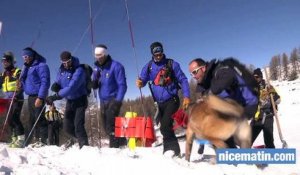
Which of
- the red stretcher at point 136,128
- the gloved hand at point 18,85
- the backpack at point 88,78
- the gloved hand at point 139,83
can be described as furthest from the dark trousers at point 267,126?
the gloved hand at point 18,85

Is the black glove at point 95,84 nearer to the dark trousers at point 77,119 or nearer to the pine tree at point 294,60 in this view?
the dark trousers at point 77,119

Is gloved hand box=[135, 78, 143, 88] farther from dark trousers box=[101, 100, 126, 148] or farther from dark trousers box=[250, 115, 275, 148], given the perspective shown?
dark trousers box=[250, 115, 275, 148]

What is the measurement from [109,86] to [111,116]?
0.68 metres

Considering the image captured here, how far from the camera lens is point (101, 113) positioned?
858 cm

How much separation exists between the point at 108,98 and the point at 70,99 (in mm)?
840

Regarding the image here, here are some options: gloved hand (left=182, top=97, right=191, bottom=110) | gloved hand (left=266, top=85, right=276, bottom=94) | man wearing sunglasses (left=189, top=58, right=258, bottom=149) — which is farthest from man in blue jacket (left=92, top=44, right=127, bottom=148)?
gloved hand (left=266, top=85, right=276, bottom=94)

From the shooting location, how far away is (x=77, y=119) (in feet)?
26.5

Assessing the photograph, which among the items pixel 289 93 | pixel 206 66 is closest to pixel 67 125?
pixel 206 66

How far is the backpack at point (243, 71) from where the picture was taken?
596 cm

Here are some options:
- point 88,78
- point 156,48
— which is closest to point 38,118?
point 88,78

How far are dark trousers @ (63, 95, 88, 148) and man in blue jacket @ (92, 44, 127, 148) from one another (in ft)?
1.48

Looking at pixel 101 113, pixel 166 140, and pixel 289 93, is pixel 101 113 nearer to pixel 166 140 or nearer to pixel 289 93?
pixel 166 140

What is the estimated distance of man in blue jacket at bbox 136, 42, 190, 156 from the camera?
7.49m

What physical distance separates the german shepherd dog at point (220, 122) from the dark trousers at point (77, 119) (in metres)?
2.81
